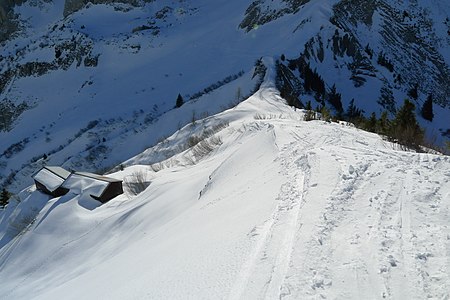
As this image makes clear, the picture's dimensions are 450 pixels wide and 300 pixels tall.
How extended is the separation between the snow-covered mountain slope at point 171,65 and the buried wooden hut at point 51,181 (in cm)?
1072

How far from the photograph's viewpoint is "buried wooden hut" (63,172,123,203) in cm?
2066

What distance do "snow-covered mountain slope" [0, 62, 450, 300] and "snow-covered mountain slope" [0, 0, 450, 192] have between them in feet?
77.9

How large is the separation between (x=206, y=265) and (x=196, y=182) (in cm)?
904

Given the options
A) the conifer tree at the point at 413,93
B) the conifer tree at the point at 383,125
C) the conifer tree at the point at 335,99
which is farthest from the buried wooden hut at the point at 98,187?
the conifer tree at the point at 413,93

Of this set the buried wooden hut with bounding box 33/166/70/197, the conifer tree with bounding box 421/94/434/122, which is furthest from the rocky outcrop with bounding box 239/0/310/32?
the buried wooden hut with bounding box 33/166/70/197

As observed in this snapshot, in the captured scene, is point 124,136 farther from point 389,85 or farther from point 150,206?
point 389,85

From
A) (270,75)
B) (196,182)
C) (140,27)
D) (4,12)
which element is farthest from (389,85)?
(4,12)

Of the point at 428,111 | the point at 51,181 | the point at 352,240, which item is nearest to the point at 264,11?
the point at 428,111

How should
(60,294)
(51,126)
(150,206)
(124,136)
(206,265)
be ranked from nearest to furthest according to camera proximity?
(206,265) → (60,294) → (150,206) → (124,136) → (51,126)

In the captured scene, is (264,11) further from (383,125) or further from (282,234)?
(282,234)

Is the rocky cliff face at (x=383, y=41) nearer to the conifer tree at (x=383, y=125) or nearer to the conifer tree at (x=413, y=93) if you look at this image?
the conifer tree at (x=413, y=93)

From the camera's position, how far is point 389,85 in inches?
1816

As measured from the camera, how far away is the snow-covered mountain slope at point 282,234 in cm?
520

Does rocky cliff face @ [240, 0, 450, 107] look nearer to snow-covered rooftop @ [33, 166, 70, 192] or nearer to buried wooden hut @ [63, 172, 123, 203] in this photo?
buried wooden hut @ [63, 172, 123, 203]
